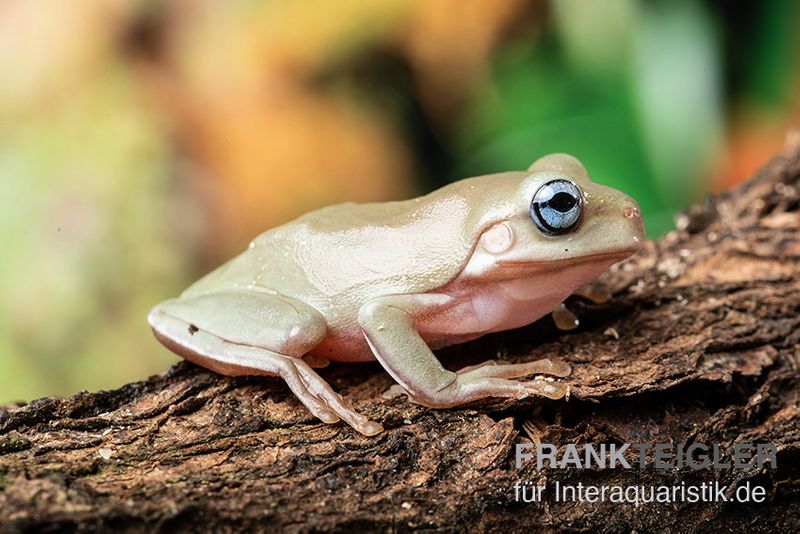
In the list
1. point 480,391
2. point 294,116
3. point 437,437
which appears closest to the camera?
point 437,437

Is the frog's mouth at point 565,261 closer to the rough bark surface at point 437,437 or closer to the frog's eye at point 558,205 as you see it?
the frog's eye at point 558,205

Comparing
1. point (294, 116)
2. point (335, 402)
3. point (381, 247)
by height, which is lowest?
Answer: point (335, 402)

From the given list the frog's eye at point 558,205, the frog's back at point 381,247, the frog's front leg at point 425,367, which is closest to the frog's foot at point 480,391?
the frog's front leg at point 425,367

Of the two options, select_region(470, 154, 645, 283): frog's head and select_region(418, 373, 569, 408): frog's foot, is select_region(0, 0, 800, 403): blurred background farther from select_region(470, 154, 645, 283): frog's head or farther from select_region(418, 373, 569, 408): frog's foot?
select_region(418, 373, 569, 408): frog's foot

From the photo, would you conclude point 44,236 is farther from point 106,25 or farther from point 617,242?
point 617,242

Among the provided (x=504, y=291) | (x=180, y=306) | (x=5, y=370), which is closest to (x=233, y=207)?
(x=5, y=370)

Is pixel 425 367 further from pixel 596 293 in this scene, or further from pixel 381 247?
pixel 596 293

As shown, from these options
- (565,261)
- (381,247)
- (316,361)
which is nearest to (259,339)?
(316,361)
